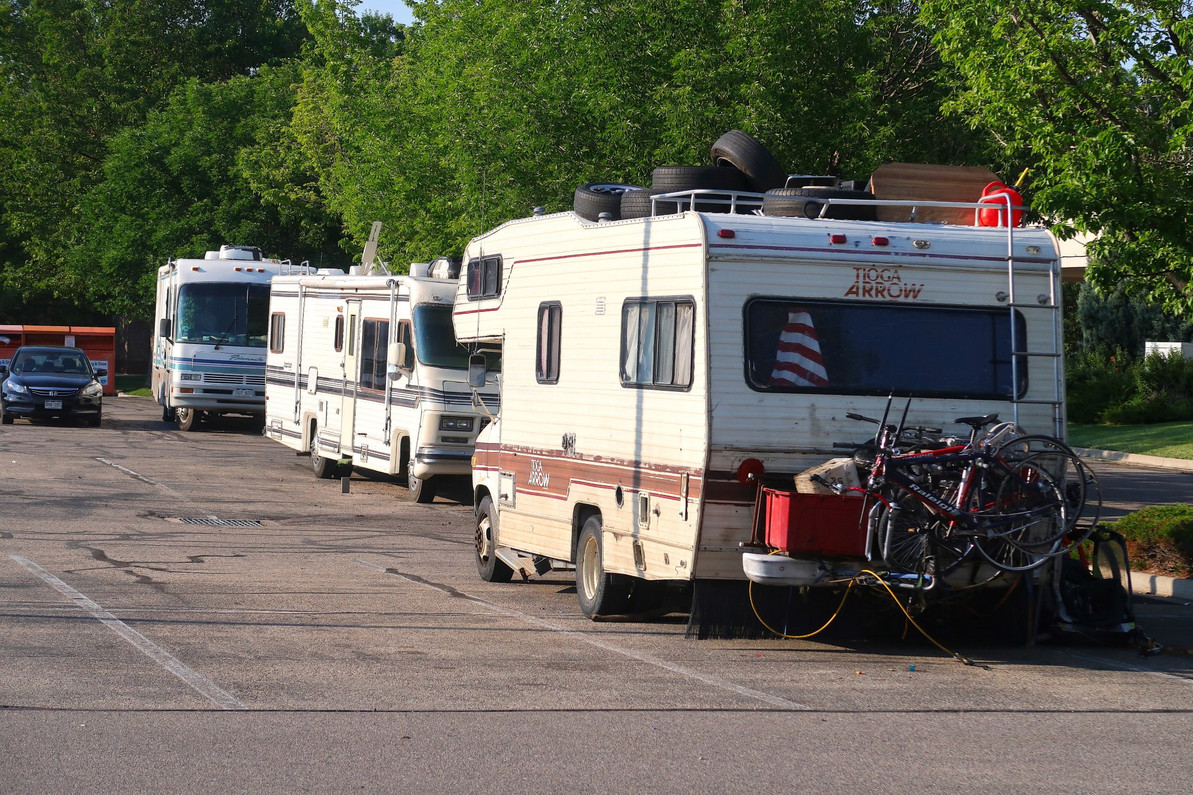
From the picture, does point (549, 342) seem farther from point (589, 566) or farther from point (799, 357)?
point (799, 357)

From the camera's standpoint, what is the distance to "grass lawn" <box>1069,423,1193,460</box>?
30.0 metres

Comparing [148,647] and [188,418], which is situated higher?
[188,418]

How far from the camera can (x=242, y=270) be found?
29.3m

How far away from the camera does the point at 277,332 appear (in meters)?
25.1

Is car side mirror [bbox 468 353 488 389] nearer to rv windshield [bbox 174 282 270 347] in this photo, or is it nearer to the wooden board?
the wooden board

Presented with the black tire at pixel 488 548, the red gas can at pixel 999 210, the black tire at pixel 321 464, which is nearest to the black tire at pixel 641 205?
the red gas can at pixel 999 210

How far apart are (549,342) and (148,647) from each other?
4247 mm

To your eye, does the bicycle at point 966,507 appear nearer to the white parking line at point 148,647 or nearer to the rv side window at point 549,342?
the rv side window at point 549,342

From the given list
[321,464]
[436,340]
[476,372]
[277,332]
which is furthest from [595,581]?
[277,332]

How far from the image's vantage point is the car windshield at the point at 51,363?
30.1 m

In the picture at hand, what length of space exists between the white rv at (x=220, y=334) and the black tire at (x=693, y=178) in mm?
18327

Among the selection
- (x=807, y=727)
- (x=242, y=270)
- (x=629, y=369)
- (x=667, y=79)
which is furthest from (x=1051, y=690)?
(x=242, y=270)

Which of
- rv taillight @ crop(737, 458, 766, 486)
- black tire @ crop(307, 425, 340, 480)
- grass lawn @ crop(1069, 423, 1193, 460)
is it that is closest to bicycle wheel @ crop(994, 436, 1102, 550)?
rv taillight @ crop(737, 458, 766, 486)

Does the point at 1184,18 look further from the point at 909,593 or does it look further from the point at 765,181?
the point at 909,593
